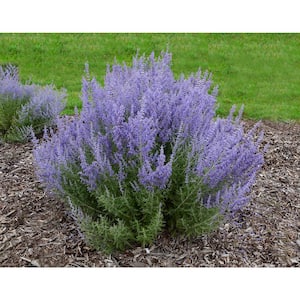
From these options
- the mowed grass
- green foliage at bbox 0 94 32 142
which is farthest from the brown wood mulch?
the mowed grass

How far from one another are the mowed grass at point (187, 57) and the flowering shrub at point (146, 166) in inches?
160

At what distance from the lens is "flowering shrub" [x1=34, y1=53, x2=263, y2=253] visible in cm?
316

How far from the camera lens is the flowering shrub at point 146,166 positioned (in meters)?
3.16

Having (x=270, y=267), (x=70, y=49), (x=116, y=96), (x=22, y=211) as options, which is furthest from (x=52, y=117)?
(x=70, y=49)

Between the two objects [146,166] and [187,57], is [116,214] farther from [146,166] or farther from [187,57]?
[187,57]

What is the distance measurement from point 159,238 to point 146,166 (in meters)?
0.73

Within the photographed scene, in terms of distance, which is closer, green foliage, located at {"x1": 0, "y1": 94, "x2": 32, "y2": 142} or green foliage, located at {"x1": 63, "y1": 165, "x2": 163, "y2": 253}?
green foliage, located at {"x1": 63, "y1": 165, "x2": 163, "y2": 253}

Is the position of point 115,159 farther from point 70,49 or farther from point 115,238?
point 70,49

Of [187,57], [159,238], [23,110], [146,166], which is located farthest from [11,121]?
[187,57]

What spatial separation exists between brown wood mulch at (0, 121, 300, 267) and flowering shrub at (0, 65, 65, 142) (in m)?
0.77

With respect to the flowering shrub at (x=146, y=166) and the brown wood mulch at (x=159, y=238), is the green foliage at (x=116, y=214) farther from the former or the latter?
the brown wood mulch at (x=159, y=238)

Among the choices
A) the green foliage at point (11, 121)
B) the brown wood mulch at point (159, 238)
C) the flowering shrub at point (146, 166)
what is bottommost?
the brown wood mulch at point (159, 238)

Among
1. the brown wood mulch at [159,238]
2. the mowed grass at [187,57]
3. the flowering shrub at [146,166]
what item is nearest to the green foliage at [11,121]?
the brown wood mulch at [159,238]

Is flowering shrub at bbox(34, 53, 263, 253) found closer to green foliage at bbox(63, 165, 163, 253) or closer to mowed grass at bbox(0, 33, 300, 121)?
green foliage at bbox(63, 165, 163, 253)
